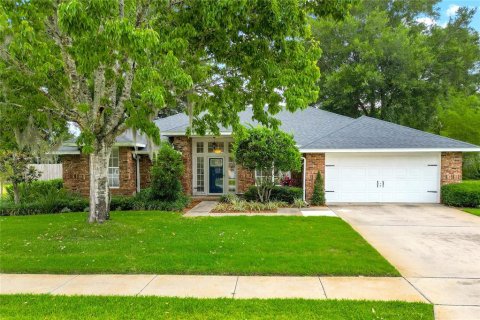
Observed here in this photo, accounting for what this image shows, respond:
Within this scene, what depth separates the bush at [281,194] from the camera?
13945mm

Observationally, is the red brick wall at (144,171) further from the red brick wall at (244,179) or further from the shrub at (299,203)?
the shrub at (299,203)

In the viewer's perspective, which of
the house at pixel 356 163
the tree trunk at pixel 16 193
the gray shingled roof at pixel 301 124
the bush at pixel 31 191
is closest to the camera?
the tree trunk at pixel 16 193

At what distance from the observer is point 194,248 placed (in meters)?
7.00

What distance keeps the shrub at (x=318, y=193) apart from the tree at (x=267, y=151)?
137 centimetres

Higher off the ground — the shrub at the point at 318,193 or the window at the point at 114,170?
the window at the point at 114,170

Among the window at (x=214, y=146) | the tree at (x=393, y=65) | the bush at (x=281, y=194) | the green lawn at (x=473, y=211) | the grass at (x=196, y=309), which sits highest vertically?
the tree at (x=393, y=65)

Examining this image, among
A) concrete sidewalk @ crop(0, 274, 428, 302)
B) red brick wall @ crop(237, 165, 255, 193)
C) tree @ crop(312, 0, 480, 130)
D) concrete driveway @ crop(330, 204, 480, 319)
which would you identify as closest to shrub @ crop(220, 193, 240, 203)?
red brick wall @ crop(237, 165, 255, 193)

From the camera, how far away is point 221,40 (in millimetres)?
7207

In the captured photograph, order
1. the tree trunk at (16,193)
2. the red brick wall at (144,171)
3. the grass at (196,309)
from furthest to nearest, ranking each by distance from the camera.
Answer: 1. the red brick wall at (144,171)
2. the tree trunk at (16,193)
3. the grass at (196,309)

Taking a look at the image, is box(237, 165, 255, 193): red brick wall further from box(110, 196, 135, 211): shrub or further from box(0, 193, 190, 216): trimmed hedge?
box(110, 196, 135, 211): shrub

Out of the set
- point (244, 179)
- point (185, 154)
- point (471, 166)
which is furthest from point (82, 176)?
point (471, 166)

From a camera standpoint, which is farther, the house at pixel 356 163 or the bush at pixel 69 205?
the house at pixel 356 163

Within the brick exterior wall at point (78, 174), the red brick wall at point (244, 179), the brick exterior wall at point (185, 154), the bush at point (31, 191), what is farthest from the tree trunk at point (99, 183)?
the red brick wall at point (244, 179)

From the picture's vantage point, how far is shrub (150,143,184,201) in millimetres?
12883
